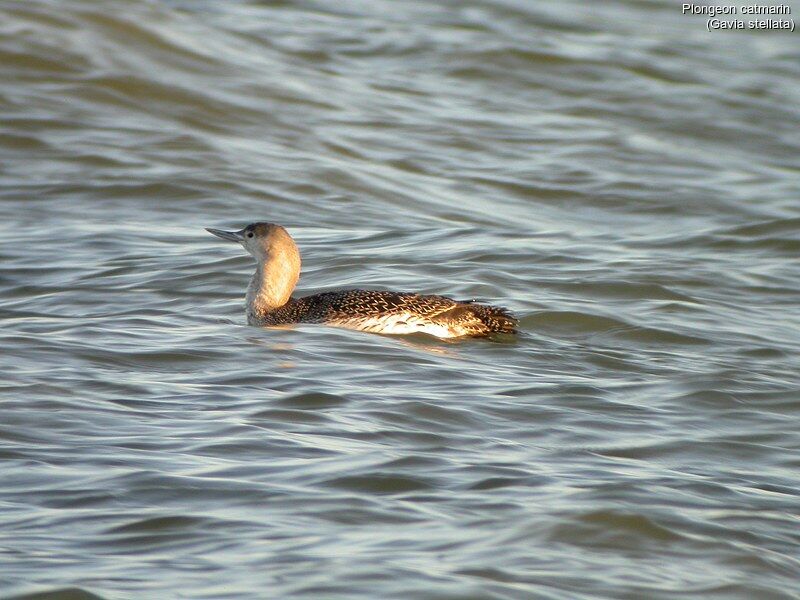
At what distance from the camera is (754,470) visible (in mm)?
6820

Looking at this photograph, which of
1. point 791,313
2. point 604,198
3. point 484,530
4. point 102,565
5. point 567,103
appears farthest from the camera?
point 567,103

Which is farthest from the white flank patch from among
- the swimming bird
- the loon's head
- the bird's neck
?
the loon's head

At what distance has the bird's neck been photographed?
377 inches

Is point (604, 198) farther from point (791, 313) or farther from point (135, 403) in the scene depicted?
point (135, 403)

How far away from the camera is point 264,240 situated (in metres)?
9.77

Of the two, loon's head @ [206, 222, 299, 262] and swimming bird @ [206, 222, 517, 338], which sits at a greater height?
loon's head @ [206, 222, 299, 262]

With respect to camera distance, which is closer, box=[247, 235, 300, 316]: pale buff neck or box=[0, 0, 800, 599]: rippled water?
box=[0, 0, 800, 599]: rippled water

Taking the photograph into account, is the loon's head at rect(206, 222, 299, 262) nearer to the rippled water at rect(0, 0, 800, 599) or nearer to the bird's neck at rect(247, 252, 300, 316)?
the bird's neck at rect(247, 252, 300, 316)

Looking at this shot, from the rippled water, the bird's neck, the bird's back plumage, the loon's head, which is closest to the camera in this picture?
the rippled water

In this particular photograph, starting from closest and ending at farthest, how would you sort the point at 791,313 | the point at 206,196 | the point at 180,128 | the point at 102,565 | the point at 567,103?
1. the point at 102,565
2. the point at 791,313
3. the point at 206,196
4. the point at 180,128
5. the point at 567,103

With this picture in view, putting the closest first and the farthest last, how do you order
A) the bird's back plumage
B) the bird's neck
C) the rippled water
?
the rippled water
the bird's back plumage
the bird's neck

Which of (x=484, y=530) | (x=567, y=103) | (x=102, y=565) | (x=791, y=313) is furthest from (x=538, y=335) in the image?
(x=567, y=103)

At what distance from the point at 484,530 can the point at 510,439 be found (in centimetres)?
140

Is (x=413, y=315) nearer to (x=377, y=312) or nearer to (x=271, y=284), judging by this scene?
(x=377, y=312)
